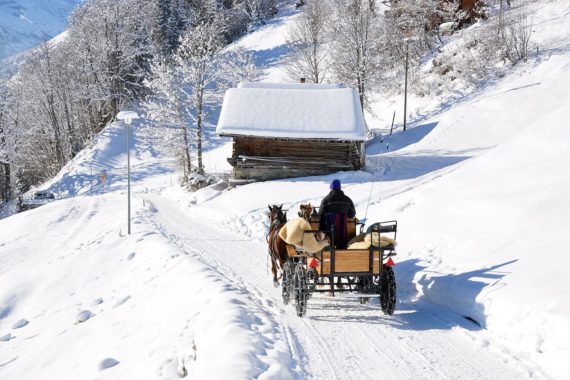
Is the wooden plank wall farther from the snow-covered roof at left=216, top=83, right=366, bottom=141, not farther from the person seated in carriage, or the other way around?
the person seated in carriage

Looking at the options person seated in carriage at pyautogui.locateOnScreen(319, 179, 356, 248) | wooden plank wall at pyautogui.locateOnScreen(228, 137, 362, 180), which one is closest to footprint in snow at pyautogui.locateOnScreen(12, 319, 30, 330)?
person seated in carriage at pyautogui.locateOnScreen(319, 179, 356, 248)

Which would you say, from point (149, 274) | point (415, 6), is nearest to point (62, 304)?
A: point (149, 274)

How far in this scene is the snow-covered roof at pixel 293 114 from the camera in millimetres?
27578

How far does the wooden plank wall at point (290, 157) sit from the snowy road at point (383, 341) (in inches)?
717

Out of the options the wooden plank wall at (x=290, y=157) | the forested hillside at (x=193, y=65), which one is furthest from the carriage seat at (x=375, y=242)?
the forested hillside at (x=193, y=65)

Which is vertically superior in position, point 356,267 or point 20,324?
point 356,267

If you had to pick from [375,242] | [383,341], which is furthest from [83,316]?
[383,341]

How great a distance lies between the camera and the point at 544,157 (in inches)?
512

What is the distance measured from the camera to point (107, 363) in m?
8.30

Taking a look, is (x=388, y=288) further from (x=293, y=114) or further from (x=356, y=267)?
(x=293, y=114)

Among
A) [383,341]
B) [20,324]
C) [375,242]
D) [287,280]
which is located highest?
[375,242]

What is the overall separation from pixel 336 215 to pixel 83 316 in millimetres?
6897

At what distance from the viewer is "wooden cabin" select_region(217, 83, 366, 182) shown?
2783 cm

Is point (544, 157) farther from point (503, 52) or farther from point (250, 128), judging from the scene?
point (503, 52)
